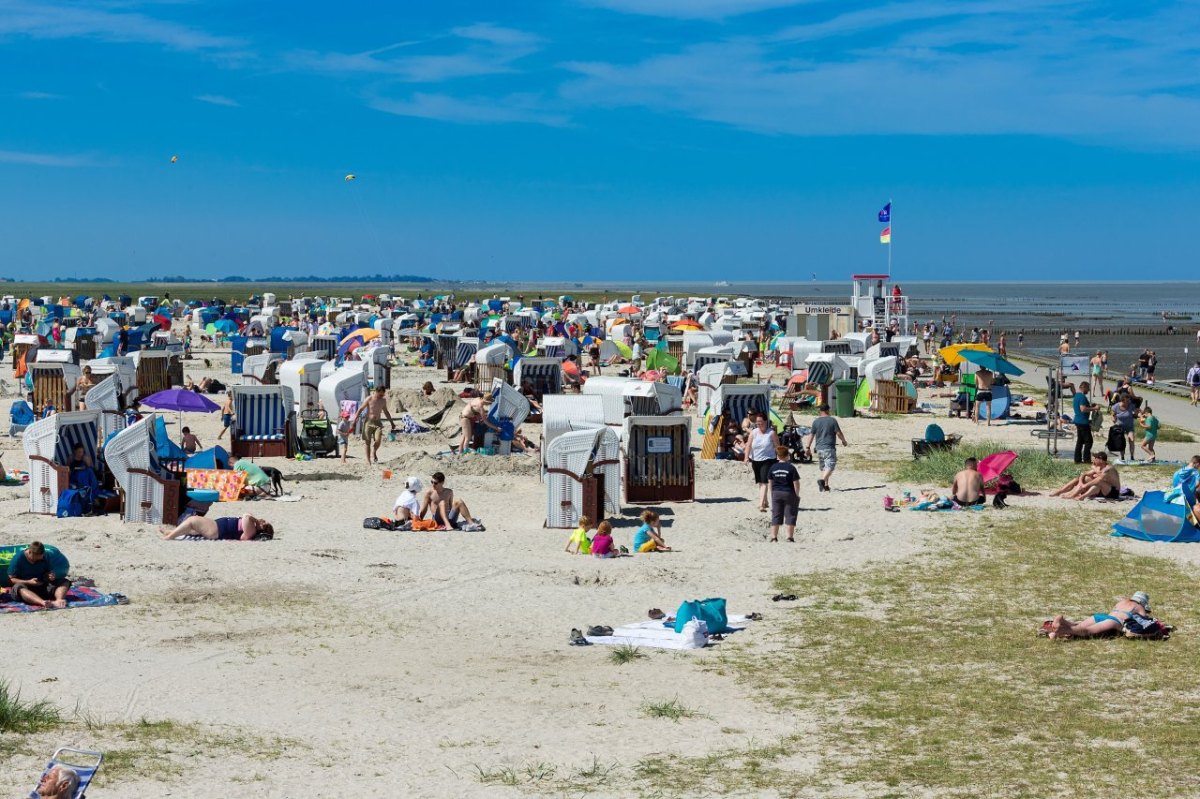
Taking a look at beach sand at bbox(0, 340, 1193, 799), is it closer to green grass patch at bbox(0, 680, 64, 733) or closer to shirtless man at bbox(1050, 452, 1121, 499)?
green grass patch at bbox(0, 680, 64, 733)

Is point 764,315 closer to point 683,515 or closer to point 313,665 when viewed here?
point 683,515

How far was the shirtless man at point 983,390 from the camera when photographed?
87.5 feet

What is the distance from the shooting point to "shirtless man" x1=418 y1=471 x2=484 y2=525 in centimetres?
1534

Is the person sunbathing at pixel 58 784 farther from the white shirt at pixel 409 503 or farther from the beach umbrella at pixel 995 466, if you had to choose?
the beach umbrella at pixel 995 466

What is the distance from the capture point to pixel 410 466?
19.9 metres

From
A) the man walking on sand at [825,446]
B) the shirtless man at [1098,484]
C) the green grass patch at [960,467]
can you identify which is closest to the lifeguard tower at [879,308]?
the green grass patch at [960,467]

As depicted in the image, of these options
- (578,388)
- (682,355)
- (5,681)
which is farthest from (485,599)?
(682,355)

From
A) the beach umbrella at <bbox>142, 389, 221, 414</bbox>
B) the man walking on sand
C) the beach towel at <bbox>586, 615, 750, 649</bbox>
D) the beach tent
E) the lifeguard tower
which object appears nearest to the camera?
the beach towel at <bbox>586, 615, 750, 649</bbox>

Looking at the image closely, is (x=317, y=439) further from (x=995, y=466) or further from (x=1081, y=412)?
(x=1081, y=412)

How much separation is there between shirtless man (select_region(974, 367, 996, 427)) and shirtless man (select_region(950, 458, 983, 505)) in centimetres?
974

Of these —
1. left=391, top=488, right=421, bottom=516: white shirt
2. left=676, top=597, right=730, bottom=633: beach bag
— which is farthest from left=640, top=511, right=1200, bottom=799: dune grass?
left=391, top=488, right=421, bottom=516: white shirt

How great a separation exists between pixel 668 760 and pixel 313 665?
3.08m

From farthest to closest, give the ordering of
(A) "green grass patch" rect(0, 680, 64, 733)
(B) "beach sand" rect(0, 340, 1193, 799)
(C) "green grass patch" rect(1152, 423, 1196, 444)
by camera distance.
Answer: (C) "green grass patch" rect(1152, 423, 1196, 444) < (A) "green grass patch" rect(0, 680, 64, 733) < (B) "beach sand" rect(0, 340, 1193, 799)

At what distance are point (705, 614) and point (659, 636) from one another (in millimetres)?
397
